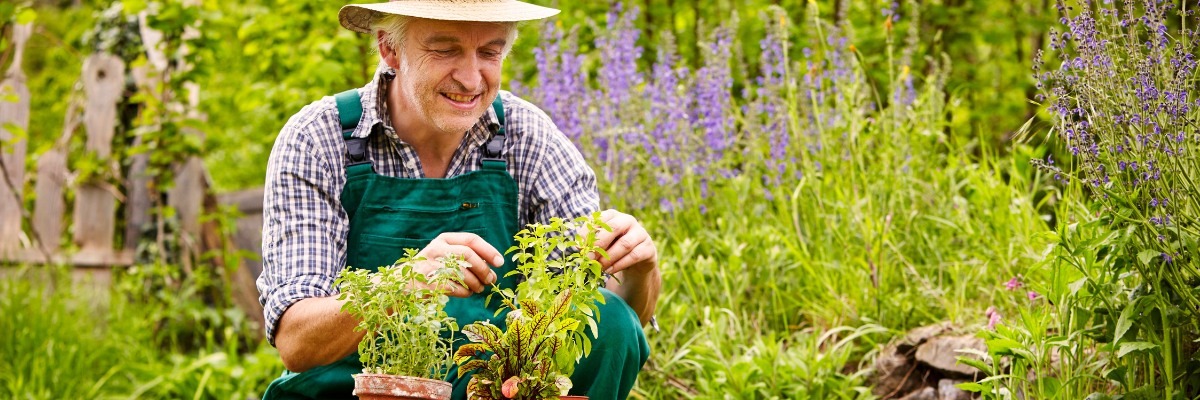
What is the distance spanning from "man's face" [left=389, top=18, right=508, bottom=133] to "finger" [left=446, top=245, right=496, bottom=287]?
52 cm

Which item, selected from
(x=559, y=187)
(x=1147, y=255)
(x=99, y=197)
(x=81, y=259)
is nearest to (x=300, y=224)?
(x=559, y=187)

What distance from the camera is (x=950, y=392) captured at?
291 cm

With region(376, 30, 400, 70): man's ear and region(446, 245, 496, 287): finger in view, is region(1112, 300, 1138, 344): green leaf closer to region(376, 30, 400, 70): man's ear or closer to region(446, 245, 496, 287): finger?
region(446, 245, 496, 287): finger

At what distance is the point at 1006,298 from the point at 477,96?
5.16ft

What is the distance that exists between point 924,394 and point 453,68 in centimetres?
154

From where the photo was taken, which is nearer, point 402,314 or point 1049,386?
point 402,314

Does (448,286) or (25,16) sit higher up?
(25,16)

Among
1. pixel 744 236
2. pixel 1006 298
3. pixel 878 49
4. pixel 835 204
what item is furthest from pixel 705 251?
pixel 878 49

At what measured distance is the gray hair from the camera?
7.55ft

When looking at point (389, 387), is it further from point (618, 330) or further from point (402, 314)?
point (618, 330)

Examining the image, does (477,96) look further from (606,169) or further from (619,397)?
(606,169)

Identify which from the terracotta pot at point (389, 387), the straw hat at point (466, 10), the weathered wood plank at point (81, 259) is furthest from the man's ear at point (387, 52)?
the weathered wood plank at point (81, 259)

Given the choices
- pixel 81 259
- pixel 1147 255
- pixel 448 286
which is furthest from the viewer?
pixel 81 259

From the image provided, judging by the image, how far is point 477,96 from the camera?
89.6 inches
